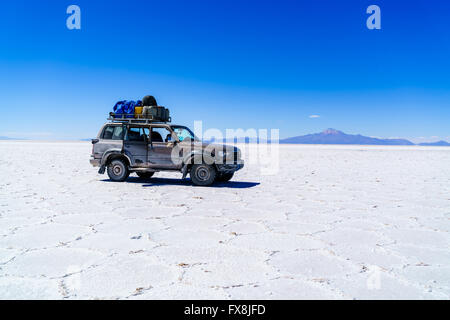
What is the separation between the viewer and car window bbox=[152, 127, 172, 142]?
373 inches

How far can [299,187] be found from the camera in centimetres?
922

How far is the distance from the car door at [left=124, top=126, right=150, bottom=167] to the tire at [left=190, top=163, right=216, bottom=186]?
1.48 metres

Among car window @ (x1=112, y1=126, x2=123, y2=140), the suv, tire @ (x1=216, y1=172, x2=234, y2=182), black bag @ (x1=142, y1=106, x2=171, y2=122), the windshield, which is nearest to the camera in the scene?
the suv

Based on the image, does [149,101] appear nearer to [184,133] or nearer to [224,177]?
[184,133]

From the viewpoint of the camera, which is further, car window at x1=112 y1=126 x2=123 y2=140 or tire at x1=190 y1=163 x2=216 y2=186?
car window at x1=112 y1=126 x2=123 y2=140

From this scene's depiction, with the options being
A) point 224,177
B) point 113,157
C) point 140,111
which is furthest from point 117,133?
point 224,177

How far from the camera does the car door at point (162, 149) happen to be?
30.3 feet

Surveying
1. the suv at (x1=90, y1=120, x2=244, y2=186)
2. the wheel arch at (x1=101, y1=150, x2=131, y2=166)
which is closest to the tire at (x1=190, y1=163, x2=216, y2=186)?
the suv at (x1=90, y1=120, x2=244, y2=186)

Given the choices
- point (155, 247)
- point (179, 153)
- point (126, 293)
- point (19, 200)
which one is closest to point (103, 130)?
point (179, 153)

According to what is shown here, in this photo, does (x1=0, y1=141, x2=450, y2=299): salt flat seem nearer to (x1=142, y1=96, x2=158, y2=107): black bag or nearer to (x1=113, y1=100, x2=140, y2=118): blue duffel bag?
(x1=113, y1=100, x2=140, y2=118): blue duffel bag

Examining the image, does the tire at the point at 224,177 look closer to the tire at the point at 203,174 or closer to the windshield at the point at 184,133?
the tire at the point at 203,174
